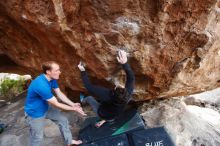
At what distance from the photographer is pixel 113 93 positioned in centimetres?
397

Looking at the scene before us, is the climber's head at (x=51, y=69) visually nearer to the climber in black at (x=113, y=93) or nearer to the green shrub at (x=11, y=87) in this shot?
the climber in black at (x=113, y=93)

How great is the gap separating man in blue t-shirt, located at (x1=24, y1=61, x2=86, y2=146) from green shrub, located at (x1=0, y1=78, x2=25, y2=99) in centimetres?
546

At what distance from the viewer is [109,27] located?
3.87m

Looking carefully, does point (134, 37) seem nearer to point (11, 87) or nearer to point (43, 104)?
point (43, 104)

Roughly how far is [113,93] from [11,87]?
634cm

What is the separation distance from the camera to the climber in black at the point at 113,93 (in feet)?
12.7

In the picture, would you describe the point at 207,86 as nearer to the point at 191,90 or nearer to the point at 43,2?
the point at 191,90

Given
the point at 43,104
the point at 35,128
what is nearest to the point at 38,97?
the point at 43,104

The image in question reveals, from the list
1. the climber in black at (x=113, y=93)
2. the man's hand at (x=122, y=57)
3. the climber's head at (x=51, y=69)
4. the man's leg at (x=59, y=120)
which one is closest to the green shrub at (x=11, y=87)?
the man's leg at (x=59, y=120)

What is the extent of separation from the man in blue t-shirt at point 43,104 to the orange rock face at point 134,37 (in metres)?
0.63

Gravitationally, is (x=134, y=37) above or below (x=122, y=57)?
above

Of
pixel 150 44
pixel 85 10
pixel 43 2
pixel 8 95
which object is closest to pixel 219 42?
pixel 150 44

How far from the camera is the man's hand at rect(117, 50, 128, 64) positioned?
12.7ft

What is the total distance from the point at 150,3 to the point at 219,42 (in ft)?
3.67
